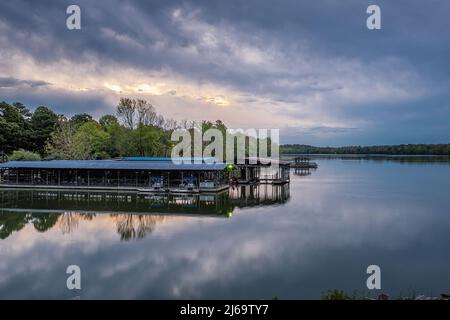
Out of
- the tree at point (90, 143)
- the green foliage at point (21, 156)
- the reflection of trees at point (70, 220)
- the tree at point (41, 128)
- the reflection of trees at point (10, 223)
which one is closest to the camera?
the reflection of trees at point (10, 223)

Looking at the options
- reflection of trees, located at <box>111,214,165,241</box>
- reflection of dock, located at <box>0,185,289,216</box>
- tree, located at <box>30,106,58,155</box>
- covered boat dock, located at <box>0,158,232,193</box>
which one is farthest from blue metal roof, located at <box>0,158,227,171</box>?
tree, located at <box>30,106,58,155</box>

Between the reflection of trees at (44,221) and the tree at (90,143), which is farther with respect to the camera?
the tree at (90,143)

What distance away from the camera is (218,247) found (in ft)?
52.3

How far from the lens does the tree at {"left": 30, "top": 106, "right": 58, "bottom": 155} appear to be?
186 feet

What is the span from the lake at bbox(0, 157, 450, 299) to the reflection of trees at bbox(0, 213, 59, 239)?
58 millimetres

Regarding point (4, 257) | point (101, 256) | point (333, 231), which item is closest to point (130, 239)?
point (101, 256)

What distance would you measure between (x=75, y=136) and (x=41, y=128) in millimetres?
9292

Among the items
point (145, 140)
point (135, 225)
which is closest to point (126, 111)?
point (145, 140)

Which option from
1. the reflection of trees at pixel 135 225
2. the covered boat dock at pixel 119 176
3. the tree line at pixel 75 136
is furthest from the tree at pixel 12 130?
the reflection of trees at pixel 135 225

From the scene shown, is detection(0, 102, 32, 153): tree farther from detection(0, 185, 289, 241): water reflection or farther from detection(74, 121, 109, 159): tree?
detection(0, 185, 289, 241): water reflection

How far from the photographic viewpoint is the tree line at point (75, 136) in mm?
51125

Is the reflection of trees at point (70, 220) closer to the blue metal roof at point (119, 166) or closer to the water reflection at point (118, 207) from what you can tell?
the water reflection at point (118, 207)

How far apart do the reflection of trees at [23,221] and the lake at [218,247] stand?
6 cm

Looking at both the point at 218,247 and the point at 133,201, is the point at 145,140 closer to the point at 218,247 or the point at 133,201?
the point at 133,201
